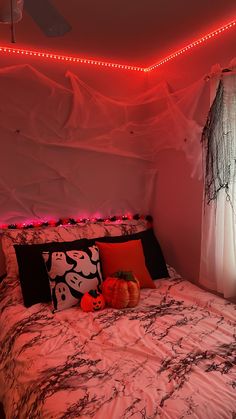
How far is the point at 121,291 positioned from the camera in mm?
2240

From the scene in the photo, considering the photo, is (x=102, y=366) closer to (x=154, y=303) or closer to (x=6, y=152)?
(x=154, y=303)

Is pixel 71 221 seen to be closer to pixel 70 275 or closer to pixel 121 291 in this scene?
pixel 70 275

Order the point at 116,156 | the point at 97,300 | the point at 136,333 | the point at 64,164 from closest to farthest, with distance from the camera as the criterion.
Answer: the point at 136,333 < the point at 97,300 < the point at 64,164 < the point at 116,156

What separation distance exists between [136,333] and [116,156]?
1.81 meters

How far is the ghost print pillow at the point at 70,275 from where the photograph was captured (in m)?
2.29

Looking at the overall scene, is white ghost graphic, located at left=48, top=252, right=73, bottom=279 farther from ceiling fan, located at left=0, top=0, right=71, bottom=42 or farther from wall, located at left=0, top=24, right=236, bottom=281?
ceiling fan, located at left=0, top=0, right=71, bottom=42

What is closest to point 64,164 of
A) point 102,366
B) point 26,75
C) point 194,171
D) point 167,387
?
point 26,75

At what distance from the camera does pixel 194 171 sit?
284 centimetres

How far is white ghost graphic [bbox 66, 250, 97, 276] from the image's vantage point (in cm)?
241

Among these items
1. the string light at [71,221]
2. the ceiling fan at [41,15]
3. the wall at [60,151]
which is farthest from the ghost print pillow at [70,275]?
the ceiling fan at [41,15]

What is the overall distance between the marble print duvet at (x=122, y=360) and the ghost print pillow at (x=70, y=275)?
0.09 m

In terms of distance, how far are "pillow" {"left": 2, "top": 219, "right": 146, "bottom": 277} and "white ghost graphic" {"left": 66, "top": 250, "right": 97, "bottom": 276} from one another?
0.37 meters

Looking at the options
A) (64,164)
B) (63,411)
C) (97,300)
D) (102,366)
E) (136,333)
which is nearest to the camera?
(63,411)

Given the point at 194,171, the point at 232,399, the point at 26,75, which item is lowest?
the point at 232,399
